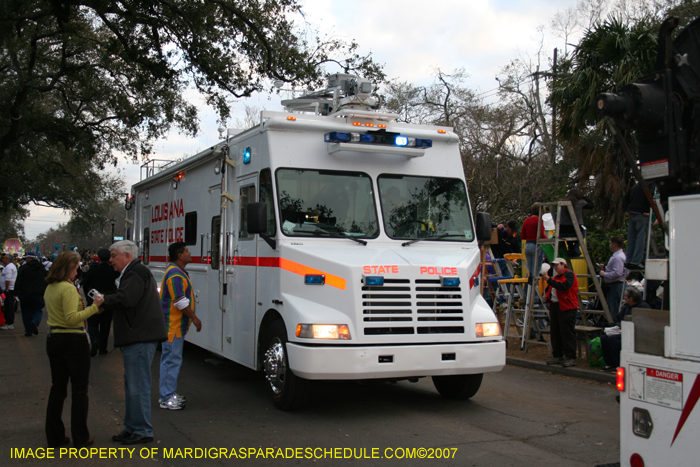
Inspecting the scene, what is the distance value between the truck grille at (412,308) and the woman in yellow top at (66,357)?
2.62 m

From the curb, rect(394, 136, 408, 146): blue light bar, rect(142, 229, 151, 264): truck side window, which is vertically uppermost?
rect(394, 136, 408, 146): blue light bar

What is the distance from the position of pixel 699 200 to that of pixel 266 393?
5.99 meters

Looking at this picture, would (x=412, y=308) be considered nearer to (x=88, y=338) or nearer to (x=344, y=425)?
(x=344, y=425)

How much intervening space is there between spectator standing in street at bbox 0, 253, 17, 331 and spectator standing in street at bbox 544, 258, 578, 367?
46.8 feet

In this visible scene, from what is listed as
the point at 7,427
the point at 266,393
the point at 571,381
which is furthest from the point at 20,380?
the point at 571,381

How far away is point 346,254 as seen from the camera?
6805 millimetres

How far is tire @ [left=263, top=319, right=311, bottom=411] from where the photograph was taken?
673 cm

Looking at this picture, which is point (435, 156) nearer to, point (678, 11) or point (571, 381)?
point (571, 381)

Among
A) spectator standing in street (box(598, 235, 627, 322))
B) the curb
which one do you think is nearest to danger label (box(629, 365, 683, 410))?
the curb

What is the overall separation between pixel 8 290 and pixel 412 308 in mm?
14918

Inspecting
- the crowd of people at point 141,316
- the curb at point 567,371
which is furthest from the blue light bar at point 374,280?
the curb at point 567,371

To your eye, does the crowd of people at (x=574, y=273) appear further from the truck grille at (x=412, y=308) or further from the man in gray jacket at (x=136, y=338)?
the man in gray jacket at (x=136, y=338)

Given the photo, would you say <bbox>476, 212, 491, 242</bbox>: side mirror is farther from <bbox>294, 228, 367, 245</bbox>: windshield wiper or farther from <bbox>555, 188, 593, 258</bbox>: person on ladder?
<bbox>555, 188, 593, 258</bbox>: person on ladder

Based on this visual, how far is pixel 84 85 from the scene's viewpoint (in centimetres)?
1967
